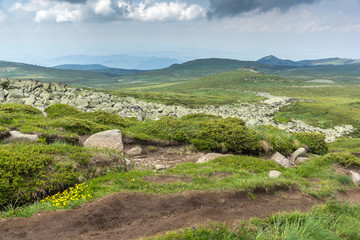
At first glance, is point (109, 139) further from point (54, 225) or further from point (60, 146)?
point (54, 225)

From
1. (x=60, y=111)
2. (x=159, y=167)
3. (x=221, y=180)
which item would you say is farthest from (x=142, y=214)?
(x=60, y=111)

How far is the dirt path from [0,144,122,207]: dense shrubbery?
1.79 m

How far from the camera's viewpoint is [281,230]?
22.7 feet

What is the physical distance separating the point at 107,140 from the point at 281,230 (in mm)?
12692

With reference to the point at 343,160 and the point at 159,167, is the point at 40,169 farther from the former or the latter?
the point at 343,160

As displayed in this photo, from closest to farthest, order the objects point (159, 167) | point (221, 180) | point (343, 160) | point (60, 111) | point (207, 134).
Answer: point (221, 180) → point (159, 167) → point (343, 160) → point (207, 134) → point (60, 111)

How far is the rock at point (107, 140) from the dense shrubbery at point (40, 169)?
3.37m

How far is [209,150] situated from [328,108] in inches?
4277

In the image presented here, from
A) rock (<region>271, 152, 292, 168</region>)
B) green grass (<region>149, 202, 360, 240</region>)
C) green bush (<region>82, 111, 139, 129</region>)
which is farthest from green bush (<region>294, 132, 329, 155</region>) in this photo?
green bush (<region>82, 111, 139, 129</region>)

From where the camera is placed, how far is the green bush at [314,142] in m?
24.0

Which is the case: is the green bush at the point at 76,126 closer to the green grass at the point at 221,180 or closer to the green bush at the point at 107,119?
the green bush at the point at 107,119

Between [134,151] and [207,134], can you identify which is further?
[207,134]

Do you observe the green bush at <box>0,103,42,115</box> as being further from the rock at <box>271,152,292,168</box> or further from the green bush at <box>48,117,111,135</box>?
the rock at <box>271,152,292,168</box>

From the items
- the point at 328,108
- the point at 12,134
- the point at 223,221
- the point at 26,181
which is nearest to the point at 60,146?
the point at 26,181
